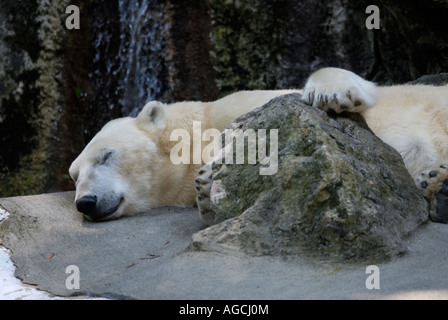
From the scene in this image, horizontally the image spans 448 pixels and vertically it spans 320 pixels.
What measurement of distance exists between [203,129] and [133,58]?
3.44 m

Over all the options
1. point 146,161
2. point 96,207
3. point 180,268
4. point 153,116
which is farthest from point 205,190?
point 153,116

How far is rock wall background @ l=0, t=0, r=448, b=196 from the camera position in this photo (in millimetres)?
7184

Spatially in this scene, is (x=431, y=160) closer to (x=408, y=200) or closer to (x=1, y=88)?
(x=408, y=200)

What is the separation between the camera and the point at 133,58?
7289 millimetres

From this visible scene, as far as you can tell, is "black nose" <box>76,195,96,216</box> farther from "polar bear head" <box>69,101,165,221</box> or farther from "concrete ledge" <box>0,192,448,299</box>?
"concrete ledge" <box>0,192,448,299</box>

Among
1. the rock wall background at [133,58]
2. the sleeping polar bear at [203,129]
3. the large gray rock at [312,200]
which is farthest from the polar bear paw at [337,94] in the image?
the rock wall background at [133,58]

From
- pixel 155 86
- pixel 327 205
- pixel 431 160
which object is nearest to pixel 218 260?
pixel 327 205

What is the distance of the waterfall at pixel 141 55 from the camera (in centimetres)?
713

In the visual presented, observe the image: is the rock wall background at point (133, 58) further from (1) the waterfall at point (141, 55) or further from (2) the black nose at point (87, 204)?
(2) the black nose at point (87, 204)

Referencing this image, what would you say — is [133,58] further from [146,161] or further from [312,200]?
[312,200]

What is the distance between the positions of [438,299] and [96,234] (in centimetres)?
217

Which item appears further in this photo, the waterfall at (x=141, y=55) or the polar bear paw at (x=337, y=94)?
the waterfall at (x=141, y=55)

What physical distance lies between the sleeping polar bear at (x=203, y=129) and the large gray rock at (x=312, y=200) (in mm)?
289

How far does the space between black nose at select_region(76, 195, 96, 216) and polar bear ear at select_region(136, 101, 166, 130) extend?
2.81 ft
